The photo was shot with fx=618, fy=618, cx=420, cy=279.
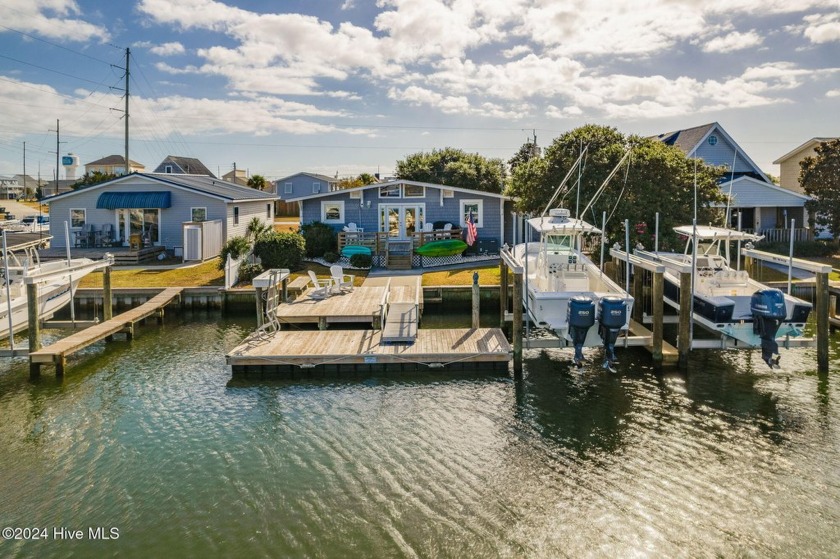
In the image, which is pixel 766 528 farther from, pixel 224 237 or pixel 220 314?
pixel 224 237

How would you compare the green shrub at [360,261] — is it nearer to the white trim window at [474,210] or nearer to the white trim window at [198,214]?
the white trim window at [474,210]

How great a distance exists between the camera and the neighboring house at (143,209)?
2884 centimetres

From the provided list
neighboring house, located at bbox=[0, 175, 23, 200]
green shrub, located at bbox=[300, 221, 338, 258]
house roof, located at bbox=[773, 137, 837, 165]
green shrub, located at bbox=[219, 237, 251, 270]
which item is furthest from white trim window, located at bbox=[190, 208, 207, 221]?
neighboring house, located at bbox=[0, 175, 23, 200]

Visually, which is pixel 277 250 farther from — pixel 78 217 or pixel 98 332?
pixel 78 217

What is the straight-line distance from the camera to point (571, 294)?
13.4 metres

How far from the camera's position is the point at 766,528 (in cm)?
754

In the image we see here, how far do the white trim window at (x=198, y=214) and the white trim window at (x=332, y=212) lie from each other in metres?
5.55

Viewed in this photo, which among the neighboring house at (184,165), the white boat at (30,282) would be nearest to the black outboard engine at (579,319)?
the white boat at (30,282)

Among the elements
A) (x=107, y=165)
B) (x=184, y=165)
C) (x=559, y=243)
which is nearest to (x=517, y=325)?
(x=559, y=243)

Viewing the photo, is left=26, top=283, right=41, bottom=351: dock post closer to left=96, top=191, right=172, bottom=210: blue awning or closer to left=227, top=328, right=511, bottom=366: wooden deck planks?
left=227, top=328, right=511, bottom=366: wooden deck planks

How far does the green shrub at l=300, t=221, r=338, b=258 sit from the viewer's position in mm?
27484

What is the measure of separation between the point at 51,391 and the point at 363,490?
8227 millimetres

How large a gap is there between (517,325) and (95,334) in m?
10.5

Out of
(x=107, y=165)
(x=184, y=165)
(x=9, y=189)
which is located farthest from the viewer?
(x=9, y=189)
